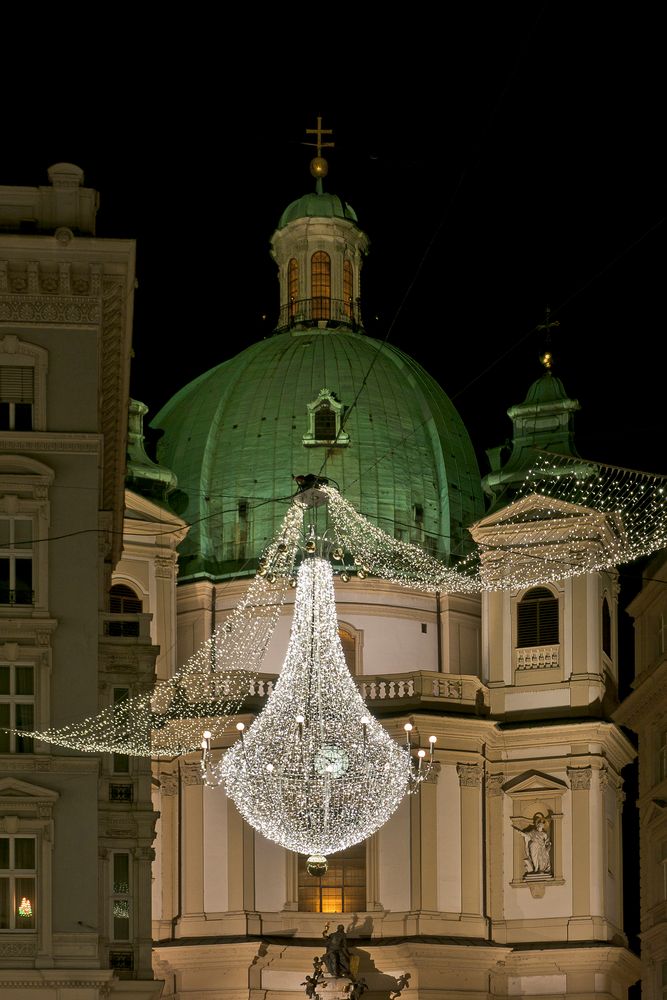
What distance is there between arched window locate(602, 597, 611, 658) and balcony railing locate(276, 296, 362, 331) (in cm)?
1552

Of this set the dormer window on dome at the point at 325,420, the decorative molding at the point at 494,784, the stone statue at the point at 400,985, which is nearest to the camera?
the stone statue at the point at 400,985

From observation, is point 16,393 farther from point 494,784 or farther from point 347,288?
point 347,288

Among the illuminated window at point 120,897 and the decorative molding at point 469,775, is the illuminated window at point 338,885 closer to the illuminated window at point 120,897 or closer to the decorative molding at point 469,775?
the decorative molding at point 469,775

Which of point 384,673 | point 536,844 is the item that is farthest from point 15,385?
point 384,673

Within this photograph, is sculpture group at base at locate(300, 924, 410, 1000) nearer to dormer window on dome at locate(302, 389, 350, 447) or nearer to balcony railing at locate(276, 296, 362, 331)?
dormer window on dome at locate(302, 389, 350, 447)

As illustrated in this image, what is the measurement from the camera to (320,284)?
348 ft

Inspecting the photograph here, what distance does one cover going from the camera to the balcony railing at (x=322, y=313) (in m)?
105

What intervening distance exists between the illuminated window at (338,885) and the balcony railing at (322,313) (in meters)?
20.8

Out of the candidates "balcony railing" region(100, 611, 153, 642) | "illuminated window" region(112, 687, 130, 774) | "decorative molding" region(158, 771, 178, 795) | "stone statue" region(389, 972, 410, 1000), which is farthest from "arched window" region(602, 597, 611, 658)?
"illuminated window" region(112, 687, 130, 774)

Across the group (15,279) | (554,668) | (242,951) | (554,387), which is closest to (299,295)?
(554,387)

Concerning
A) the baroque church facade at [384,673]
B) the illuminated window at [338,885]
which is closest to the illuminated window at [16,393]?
the baroque church facade at [384,673]

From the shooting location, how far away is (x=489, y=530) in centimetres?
9512

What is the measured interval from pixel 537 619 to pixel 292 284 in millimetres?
18137

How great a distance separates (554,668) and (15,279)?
36027mm
